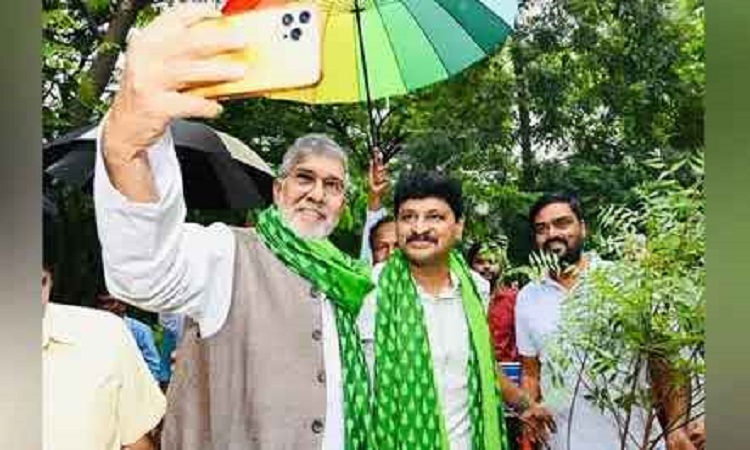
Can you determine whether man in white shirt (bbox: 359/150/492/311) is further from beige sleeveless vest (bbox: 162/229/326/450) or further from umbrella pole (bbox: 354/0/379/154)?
beige sleeveless vest (bbox: 162/229/326/450)

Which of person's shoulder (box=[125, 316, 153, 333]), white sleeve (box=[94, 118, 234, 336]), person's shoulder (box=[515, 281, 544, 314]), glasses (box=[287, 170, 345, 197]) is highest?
glasses (box=[287, 170, 345, 197])

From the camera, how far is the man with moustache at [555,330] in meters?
4.02

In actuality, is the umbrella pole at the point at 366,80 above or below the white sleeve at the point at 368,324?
above

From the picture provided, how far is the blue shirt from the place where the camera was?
13.7 feet

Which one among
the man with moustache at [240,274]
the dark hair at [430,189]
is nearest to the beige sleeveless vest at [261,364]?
the man with moustache at [240,274]

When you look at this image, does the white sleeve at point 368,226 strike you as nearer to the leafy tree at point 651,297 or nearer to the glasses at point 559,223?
the glasses at point 559,223

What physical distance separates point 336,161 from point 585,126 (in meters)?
0.70

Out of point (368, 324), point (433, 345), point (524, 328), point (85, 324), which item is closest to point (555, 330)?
point (524, 328)

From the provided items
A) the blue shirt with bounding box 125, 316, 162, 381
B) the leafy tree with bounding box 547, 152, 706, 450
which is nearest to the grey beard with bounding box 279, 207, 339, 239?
the blue shirt with bounding box 125, 316, 162, 381

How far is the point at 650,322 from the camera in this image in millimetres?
4012

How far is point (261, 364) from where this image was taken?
408cm

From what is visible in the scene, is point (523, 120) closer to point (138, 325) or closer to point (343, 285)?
point (343, 285)

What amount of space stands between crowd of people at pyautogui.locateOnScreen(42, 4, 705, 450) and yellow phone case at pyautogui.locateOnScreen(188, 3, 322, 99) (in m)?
0.04
